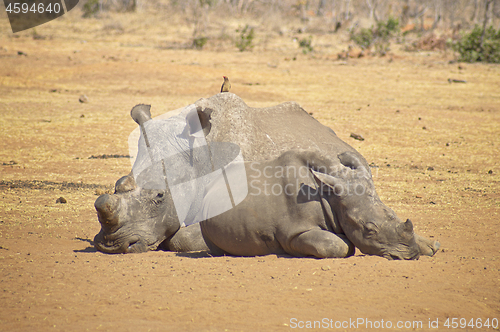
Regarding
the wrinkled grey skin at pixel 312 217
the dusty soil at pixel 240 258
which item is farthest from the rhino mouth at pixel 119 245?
the wrinkled grey skin at pixel 312 217

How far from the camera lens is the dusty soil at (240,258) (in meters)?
3.14

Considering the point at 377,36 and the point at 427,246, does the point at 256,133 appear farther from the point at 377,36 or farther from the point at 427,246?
the point at 377,36

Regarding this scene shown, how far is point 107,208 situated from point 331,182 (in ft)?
5.54

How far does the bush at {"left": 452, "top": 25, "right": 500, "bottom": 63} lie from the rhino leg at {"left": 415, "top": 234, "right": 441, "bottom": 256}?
16.4m

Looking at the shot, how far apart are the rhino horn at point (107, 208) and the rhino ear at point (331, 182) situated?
153 cm

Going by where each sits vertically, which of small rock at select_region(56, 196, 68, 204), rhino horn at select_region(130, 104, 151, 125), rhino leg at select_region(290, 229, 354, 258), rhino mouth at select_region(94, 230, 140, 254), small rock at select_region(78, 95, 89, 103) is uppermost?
rhino horn at select_region(130, 104, 151, 125)

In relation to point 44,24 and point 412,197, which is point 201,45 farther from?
point 412,197

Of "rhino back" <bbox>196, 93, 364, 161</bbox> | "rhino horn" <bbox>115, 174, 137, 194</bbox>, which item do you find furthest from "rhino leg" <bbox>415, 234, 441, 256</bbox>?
"rhino horn" <bbox>115, 174, 137, 194</bbox>

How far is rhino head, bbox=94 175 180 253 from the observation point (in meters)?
4.15

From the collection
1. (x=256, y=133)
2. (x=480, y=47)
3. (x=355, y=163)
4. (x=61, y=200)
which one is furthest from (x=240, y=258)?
(x=480, y=47)

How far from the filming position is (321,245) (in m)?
3.91

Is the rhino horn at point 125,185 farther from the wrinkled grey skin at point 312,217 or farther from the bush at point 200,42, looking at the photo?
the bush at point 200,42

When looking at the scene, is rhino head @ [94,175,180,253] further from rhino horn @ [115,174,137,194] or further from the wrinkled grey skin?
the wrinkled grey skin

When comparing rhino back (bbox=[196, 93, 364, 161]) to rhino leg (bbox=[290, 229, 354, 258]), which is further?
rhino back (bbox=[196, 93, 364, 161])
